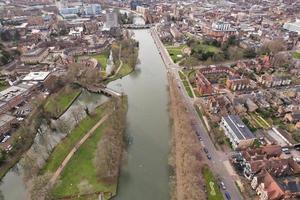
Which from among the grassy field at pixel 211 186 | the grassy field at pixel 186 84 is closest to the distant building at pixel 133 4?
the grassy field at pixel 186 84

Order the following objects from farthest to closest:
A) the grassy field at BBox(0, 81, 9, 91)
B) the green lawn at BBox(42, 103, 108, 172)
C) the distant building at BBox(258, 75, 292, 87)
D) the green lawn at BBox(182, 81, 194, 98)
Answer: the distant building at BBox(258, 75, 292, 87), the grassy field at BBox(0, 81, 9, 91), the green lawn at BBox(182, 81, 194, 98), the green lawn at BBox(42, 103, 108, 172)

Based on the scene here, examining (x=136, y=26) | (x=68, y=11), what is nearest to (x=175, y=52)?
(x=136, y=26)

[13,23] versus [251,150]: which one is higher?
[13,23]

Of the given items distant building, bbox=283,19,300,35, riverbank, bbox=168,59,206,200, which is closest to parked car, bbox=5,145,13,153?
riverbank, bbox=168,59,206,200

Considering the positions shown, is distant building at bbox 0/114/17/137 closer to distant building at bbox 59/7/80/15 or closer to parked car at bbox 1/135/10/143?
parked car at bbox 1/135/10/143

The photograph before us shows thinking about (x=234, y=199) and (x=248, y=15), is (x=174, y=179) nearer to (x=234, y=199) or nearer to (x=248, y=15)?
(x=234, y=199)

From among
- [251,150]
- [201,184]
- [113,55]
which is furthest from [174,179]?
[113,55]
